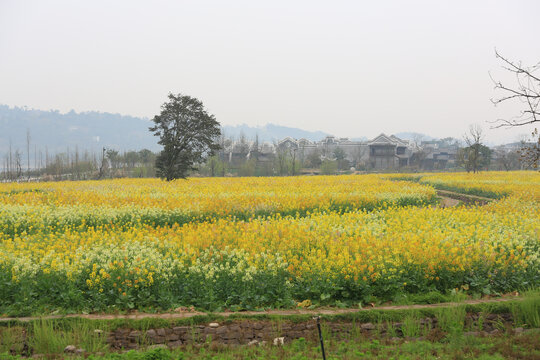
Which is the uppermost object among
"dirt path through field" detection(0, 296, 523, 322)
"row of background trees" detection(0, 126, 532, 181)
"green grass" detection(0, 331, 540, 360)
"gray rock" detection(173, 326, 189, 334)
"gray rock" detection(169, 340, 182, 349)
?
"row of background trees" detection(0, 126, 532, 181)

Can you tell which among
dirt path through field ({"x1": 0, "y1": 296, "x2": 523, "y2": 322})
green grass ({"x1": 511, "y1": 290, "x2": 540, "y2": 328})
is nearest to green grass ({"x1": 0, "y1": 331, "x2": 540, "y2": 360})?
green grass ({"x1": 511, "y1": 290, "x2": 540, "y2": 328})

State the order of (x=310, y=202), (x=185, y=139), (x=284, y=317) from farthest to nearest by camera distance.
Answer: (x=185, y=139) < (x=310, y=202) < (x=284, y=317)

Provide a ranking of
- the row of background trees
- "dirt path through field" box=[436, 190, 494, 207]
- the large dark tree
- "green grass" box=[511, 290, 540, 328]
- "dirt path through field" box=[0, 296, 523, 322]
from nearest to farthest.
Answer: "dirt path through field" box=[0, 296, 523, 322] → "green grass" box=[511, 290, 540, 328] → "dirt path through field" box=[436, 190, 494, 207] → the large dark tree → the row of background trees

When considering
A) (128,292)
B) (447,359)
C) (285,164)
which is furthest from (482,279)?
(285,164)

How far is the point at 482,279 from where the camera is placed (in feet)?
29.3

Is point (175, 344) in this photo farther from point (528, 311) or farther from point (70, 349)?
point (528, 311)

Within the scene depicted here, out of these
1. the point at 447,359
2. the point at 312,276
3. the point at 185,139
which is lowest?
the point at 447,359

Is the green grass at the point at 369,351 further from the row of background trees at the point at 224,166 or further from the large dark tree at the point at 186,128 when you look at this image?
the row of background trees at the point at 224,166

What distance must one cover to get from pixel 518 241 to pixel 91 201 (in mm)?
16369

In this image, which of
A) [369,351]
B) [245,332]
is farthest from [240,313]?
[369,351]

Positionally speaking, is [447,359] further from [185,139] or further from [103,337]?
[185,139]

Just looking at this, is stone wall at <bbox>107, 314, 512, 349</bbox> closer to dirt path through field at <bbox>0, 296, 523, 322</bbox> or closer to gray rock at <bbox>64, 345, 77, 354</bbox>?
dirt path through field at <bbox>0, 296, 523, 322</bbox>

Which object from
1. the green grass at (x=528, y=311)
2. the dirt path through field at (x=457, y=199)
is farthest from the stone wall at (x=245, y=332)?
the dirt path through field at (x=457, y=199)

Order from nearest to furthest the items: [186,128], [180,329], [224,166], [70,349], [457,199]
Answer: [70,349] → [180,329] → [457,199] → [186,128] → [224,166]
